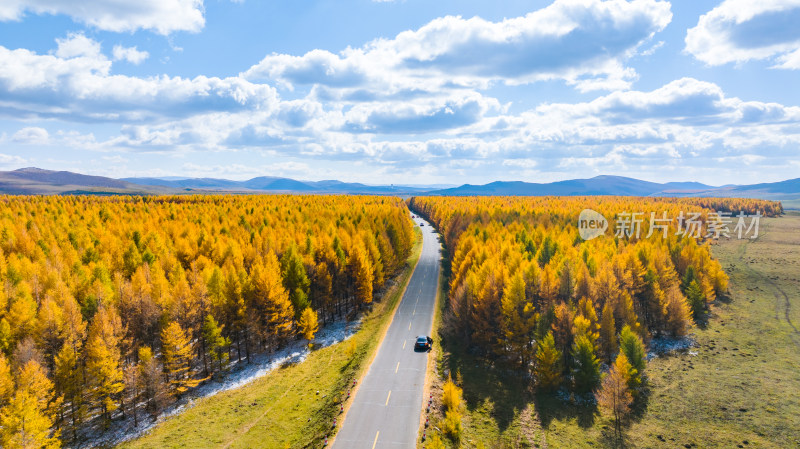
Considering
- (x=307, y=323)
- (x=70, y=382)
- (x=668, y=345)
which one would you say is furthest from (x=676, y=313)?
(x=70, y=382)

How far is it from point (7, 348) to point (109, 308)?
9.14 m

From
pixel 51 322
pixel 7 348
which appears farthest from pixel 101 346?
pixel 7 348

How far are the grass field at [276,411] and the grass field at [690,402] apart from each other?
14736mm

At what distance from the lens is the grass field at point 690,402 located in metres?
41.7

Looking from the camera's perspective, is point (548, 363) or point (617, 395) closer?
point (617, 395)

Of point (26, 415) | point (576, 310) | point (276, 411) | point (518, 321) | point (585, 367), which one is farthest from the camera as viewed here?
point (576, 310)

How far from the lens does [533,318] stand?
5444cm

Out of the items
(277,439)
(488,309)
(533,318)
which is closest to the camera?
(277,439)

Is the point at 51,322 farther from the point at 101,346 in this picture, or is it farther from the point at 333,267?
the point at 333,267

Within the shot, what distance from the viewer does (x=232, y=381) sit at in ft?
174

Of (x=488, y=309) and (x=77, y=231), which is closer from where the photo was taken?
(x=488, y=309)

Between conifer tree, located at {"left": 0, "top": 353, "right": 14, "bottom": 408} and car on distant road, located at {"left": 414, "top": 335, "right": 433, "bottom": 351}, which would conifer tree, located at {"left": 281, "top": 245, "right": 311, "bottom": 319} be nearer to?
car on distant road, located at {"left": 414, "top": 335, "right": 433, "bottom": 351}

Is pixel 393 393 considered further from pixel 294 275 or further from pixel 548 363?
pixel 294 275

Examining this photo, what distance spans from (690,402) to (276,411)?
52.8m
